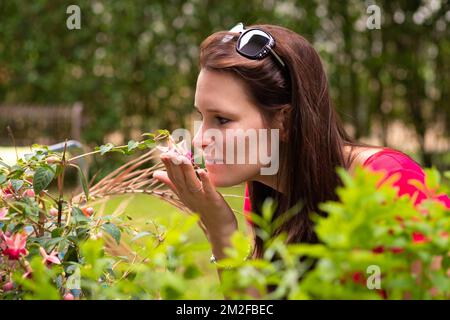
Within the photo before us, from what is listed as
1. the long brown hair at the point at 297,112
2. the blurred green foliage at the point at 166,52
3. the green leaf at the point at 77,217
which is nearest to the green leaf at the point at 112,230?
the green leaf at the point at 77,217

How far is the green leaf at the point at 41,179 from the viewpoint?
1.37 metres

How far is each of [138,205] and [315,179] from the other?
19.4 feet

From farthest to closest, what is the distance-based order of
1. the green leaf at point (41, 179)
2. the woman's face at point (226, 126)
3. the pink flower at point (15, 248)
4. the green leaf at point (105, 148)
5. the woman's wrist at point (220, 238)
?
the woman's wrist at point (220, 238)
the woman's face at point (226, 126)
the green leaf at point (105, 148)
the green leaf at point (41, 179)
the pink flower at point (15, 248)

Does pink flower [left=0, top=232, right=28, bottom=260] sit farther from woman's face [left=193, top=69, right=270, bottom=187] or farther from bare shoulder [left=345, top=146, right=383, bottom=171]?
bare shoulder [left=345, top=146, right=383, bottom=171]

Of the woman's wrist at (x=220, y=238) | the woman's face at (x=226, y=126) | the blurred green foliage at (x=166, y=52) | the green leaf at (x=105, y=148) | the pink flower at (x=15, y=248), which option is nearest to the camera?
the pink flower at (x=15, y=248)

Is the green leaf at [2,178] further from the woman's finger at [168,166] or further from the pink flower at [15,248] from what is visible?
the woman's finger at [168,166]

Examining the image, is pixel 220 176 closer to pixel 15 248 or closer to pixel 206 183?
pixel 206 183

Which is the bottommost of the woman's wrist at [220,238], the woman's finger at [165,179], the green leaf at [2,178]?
the woman's wrist at [220,238]

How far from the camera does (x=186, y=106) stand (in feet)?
28.0

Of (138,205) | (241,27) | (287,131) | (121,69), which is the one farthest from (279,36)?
(121,69)

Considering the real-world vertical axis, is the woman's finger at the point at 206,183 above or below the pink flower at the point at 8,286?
above

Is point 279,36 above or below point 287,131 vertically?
above

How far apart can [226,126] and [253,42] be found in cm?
25
